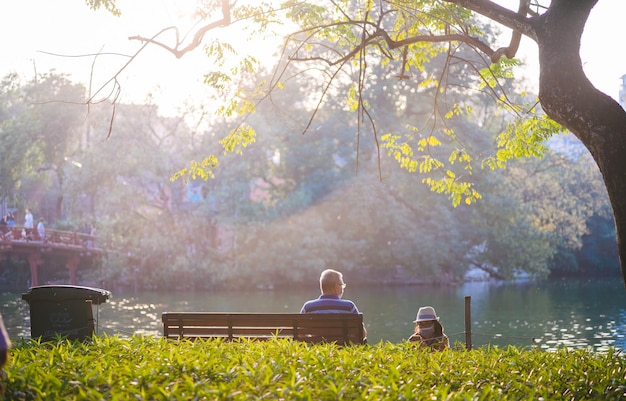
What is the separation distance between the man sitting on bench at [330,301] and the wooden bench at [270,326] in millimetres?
234

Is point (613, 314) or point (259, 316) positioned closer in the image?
point (259, 316)

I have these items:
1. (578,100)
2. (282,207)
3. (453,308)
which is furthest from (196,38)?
(282,207)

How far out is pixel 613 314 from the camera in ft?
117

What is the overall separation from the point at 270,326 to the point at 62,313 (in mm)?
2469

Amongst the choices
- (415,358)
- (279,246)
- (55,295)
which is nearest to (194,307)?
(279,246)

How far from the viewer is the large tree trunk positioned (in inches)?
326

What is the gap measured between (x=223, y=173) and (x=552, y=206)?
1738 cm

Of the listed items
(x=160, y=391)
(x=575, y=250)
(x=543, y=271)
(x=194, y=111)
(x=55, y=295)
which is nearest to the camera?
(x=160, y=391)

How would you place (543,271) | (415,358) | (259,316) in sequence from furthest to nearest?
(543,271) → (259,316) → (415,358)

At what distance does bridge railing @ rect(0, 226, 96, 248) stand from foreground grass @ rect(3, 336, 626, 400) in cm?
4174

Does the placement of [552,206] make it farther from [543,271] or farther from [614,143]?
[614,143]

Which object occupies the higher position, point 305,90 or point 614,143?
point 305,90

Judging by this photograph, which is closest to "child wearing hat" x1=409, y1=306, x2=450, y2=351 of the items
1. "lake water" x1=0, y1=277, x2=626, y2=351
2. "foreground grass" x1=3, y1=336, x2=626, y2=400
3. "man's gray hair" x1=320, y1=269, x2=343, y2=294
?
"man's gray hair" x1=320, y1=269, x2=343, y2=294

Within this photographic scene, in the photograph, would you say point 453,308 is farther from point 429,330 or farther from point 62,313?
point 62,313
